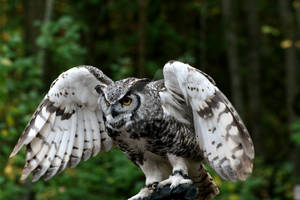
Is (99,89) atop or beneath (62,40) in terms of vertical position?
atop

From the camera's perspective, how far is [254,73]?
8.98 metres

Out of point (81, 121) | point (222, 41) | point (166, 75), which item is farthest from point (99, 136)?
point (222, 41)

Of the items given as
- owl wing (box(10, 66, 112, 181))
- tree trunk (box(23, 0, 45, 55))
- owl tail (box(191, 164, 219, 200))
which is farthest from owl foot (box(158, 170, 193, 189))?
tree trunk (box(23, 0, 45, 55))

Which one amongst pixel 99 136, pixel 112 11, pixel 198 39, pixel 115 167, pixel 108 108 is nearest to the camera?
pixel 108 108

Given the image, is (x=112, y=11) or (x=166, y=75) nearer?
(x=166, y=75)

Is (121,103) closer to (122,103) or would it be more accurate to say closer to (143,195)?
(122,103)

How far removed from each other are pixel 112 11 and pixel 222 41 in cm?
285

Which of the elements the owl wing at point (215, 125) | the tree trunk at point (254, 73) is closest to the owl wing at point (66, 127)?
the owl wing at point (215, 125)

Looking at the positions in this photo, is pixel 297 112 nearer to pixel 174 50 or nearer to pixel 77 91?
pixel 174 50

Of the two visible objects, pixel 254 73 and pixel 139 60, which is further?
pixel 254 73

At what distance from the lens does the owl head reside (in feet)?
10.0

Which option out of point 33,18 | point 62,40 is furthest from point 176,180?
point 33,18

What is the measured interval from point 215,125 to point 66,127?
117cm

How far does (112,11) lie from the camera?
926 cm
